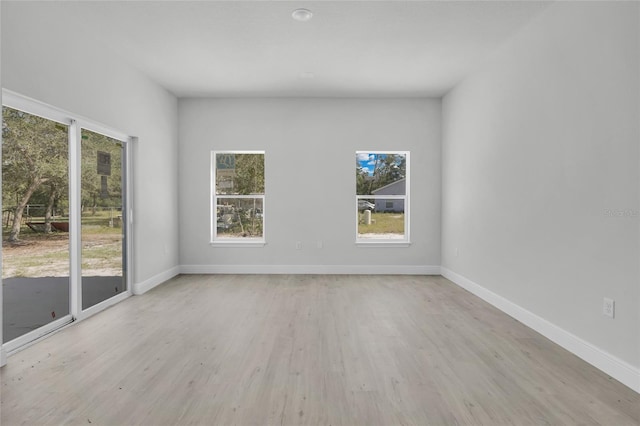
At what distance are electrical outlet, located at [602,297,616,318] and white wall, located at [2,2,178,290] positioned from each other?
4.66 metres

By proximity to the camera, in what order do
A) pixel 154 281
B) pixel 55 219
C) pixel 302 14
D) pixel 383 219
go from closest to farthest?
pixel 302 14 → pixel 55 219 → pixel 154 281 → pixel 383 219

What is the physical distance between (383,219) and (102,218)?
4046mm

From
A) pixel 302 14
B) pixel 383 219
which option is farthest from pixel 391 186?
pixel 302 14

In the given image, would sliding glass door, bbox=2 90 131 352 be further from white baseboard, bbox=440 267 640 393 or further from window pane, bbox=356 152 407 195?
white baseboard, bbox=440 267 640 393

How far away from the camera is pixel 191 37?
12.4ft

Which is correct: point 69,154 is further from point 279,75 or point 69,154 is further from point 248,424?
point 248,424

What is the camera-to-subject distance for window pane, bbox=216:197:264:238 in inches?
241

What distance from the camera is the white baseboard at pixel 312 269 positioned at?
19.8 ft

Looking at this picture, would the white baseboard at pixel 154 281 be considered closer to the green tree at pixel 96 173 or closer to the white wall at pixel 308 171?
the white wall at pixel 308 171

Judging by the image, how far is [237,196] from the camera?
6.11 meters

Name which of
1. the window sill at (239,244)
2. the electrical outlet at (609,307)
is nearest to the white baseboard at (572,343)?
the electrical outlet at (609,307)

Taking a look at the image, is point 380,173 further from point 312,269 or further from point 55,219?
point 55,219

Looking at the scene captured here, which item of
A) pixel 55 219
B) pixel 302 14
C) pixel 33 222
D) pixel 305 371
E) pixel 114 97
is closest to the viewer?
pixel 305 371

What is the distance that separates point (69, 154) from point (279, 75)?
2637mm
